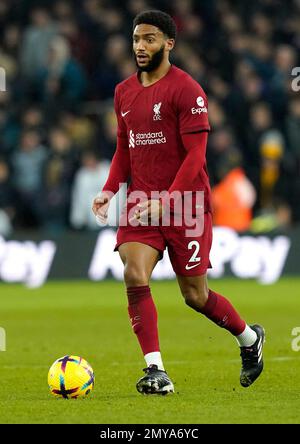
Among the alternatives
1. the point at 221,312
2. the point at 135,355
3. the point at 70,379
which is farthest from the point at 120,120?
the point at 135,355

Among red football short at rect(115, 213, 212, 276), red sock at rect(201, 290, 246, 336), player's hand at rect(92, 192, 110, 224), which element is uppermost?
player's hand at rect(92, 192, 110, 224)

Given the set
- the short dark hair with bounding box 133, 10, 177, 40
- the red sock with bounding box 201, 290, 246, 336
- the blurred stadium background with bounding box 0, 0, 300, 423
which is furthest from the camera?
the blurred stadium background with bounding box 0, 0, 300, 423

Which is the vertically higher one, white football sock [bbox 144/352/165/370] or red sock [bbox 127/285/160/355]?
red sock [bbox 127/285/160/355]

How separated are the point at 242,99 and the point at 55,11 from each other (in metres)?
3.82

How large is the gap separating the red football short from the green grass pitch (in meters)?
0.84

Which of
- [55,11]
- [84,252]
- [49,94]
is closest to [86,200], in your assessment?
[84,252]

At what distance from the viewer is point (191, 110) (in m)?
8.41

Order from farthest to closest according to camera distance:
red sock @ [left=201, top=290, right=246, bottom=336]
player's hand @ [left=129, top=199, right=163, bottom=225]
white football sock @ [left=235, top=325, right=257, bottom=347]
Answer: white football sock @ [left=235, top=325, right=257, bottom=347], red sock @ [left=201, top=290, right=246, bottom=336], player's hand @ [left=129, top=199, right=163, bottom=225]

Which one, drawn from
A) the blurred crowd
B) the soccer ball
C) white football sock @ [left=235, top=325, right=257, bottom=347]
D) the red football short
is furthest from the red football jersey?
the blurred crowd

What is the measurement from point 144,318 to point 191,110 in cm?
140

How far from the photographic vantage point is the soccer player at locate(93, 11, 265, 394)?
8375 millimetres

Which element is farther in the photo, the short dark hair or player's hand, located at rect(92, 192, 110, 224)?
player's hand, located at rect(92, 192, 110, 224)

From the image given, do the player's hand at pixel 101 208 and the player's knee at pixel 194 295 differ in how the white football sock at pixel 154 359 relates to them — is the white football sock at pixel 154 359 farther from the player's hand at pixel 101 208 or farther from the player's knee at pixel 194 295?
the player's hand at pixel 101 208

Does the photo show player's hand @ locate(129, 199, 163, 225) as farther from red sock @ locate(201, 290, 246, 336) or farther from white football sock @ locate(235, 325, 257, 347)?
white football sock @ locate(235, 325, 257, 347)
